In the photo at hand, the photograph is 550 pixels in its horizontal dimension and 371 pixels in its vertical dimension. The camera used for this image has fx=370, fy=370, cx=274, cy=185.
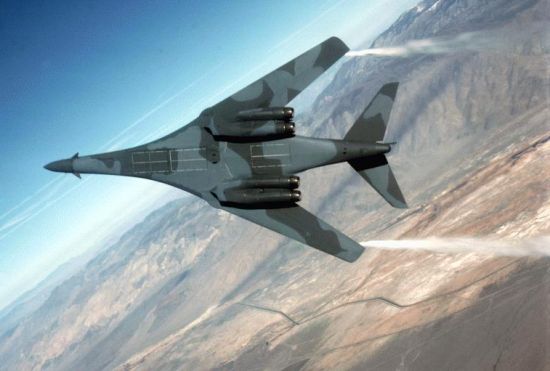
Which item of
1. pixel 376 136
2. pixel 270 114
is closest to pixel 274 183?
pixel 270 114

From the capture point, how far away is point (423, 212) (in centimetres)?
12462

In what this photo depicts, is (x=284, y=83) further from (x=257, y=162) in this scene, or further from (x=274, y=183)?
(x=274, y=183)

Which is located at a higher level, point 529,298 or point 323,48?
point 323,48

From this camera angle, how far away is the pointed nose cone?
1936cm

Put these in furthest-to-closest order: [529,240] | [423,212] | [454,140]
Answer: [454,140]
[423,212]
[529,240]

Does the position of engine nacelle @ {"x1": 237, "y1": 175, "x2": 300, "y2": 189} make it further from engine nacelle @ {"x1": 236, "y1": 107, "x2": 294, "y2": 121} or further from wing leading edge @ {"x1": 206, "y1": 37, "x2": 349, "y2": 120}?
wing leading edge @ {"x1": 206, "y1": 37, "x2": 349, "y2": 120}

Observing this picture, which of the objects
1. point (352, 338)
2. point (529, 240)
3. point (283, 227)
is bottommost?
point (352, 338)

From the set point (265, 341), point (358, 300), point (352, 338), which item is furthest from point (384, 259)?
point (265, 341)

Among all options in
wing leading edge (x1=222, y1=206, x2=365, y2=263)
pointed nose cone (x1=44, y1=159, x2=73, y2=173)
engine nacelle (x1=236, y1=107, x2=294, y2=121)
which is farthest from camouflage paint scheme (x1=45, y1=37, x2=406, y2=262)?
pointed nose cone (x1=44, y1=159, x2=73, y2=173)

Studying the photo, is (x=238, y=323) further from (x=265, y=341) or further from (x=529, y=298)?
(x=529, y=298)

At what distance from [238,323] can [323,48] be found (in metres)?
160

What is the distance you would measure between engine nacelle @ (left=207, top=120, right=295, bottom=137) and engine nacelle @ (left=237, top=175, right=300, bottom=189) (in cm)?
201

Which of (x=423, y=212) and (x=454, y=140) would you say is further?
(x=454, y=140)

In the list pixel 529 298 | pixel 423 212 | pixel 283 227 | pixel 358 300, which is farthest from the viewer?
pixel 423 212
